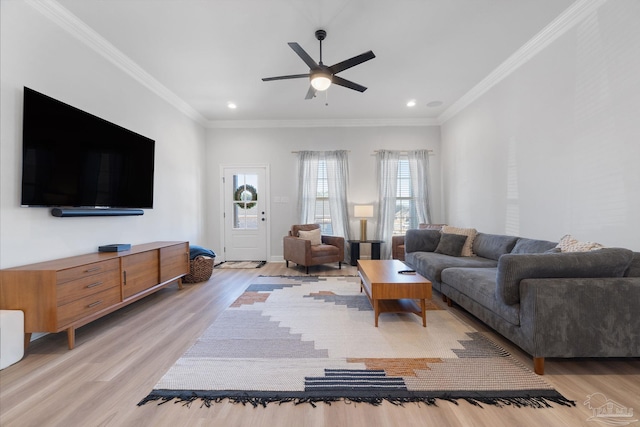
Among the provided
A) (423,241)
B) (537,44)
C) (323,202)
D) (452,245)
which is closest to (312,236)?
(323,202)

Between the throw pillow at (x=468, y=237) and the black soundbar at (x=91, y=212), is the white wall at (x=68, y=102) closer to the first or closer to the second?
the black soundbar at (x=91, y=212)

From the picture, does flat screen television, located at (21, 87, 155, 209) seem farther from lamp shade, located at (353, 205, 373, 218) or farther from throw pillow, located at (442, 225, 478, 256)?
throw pillow, located at (442, 225, 478, 256)

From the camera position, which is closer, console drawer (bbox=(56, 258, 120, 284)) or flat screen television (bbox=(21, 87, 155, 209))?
console drawer (bbox=(56, 258, 120, 284))

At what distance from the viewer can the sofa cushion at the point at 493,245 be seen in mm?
3258

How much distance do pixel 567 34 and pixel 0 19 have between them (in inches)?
198

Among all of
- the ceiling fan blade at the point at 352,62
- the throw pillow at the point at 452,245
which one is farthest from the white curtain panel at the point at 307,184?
the ceiling fan blade at the point at 352,62

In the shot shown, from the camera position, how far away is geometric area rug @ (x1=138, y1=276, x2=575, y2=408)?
1.55 meters

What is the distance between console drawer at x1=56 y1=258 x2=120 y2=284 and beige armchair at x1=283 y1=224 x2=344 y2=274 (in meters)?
2.66

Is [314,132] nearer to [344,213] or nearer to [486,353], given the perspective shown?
[344,213]

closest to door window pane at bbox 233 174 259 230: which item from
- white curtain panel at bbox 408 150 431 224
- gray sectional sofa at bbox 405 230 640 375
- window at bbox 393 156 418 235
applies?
window at bbox 393 156 418 235

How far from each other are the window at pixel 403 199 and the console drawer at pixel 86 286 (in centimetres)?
473

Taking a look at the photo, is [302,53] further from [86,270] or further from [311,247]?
[311,247]

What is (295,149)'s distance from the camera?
18.6 ft

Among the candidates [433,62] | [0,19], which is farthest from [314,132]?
[0,19]
